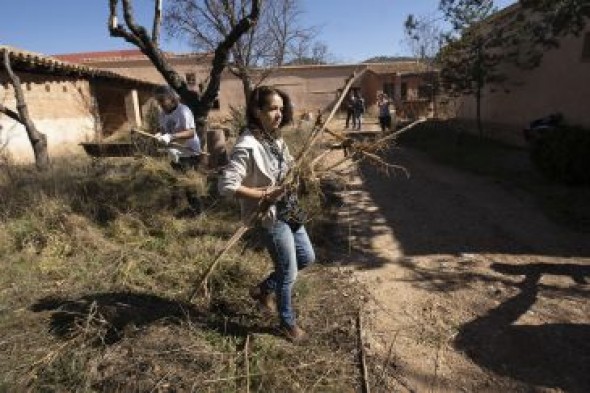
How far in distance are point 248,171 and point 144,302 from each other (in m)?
1.62

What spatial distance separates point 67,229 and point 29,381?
2527 millimetres

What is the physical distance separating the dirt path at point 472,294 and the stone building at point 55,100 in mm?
7211

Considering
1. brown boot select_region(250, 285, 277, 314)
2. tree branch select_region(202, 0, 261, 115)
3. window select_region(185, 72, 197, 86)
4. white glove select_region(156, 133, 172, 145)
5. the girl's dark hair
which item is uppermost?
window select_region(185, 72, 197, 86)

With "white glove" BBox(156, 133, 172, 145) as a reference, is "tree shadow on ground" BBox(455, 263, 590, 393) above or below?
below

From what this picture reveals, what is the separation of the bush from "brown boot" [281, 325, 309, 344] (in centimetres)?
573

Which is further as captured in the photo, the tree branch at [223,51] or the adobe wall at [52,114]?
the adobe wall at [52,114]

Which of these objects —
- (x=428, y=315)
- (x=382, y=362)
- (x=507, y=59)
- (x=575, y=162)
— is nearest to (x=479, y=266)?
(x=428, y=315)

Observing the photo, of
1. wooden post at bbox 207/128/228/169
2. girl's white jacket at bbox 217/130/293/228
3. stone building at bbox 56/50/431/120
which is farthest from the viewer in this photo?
stone building at bbox 56/50/431/120

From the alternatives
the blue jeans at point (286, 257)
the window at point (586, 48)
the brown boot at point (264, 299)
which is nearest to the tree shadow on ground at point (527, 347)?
the blue jeans at point (286, 257)

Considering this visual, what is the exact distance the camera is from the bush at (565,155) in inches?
290

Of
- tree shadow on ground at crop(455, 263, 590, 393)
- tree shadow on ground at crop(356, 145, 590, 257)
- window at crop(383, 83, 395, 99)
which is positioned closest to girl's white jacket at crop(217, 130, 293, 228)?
tree shadow on ground at crop(455, 263, 590, 393)

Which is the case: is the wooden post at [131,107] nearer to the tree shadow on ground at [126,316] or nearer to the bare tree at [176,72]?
the bare tree at [176,72]

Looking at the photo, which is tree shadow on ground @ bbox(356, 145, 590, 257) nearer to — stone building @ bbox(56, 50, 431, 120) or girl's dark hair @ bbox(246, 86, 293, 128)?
girl's dark hair @ bbox(246, 86, 293, 128)

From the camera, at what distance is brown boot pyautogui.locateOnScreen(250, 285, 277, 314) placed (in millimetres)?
3611
